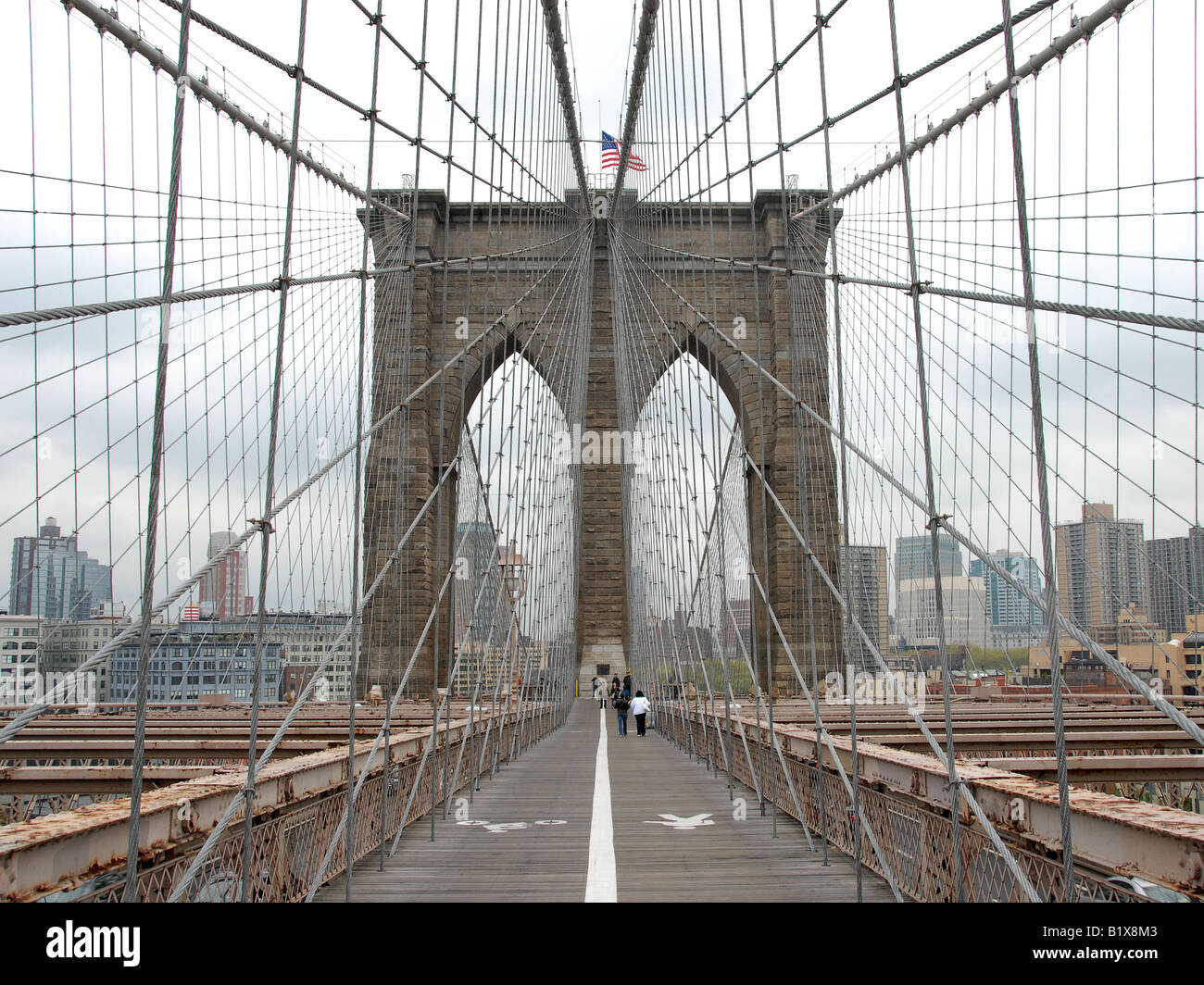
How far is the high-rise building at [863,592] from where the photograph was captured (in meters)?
4.09

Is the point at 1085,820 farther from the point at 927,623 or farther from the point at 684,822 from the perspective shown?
the point at 927,623

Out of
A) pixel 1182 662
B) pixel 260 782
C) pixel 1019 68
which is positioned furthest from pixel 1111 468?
pixel 260 782

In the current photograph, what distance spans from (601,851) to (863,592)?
594 centimetres

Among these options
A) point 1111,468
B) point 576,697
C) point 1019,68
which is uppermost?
point 1019,68

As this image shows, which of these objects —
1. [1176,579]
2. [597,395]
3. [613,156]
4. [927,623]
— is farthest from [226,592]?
[597,395]

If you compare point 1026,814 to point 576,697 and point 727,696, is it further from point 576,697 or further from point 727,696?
point 576,697

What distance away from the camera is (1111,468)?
7340 mm

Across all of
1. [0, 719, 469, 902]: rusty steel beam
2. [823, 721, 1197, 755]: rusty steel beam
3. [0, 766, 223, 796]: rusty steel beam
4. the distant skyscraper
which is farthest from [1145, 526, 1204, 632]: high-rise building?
the distant skyscraper

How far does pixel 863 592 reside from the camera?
9969 mm

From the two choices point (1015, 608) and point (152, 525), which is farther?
point (1015, 608)

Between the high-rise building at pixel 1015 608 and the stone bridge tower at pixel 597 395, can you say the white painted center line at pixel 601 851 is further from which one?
the stone bridge tower at pixel 597 395

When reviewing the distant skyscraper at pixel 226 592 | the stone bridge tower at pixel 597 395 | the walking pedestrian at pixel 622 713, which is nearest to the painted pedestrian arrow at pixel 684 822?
the distant skyscraper at pixel 226 592

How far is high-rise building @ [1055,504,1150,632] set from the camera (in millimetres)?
7672
